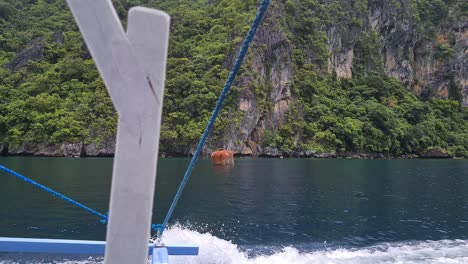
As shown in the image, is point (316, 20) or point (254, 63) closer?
point (254, 63)

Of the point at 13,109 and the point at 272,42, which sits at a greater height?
the point at 272,42

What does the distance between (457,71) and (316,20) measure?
40215mm

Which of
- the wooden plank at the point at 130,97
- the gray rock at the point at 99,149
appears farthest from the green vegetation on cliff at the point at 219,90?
the wooden plank at the point at 130,97

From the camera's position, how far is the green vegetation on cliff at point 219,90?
70938 millimetres

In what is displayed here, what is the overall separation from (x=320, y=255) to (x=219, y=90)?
2570 inches

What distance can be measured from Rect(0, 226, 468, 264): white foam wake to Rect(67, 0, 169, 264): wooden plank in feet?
28.1

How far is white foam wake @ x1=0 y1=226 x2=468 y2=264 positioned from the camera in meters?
10.8

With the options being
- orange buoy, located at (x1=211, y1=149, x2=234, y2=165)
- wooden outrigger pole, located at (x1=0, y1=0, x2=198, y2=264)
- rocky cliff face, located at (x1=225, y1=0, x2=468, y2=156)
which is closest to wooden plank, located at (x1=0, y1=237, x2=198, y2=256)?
wooden outrigger pole, located at (x1=0, y1=0, x2=198, y2=264)

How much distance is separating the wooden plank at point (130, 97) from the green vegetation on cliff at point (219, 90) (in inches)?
2632

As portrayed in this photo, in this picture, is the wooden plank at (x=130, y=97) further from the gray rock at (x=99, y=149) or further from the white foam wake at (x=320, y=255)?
the gray rock at (x=99, y=149)

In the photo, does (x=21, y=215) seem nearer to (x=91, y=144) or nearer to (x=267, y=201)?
(x=267, y=201)

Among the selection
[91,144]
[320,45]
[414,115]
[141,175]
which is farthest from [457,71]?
[141,175]

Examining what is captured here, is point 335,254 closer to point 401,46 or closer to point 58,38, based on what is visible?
point 58,38

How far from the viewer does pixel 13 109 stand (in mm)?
70125
